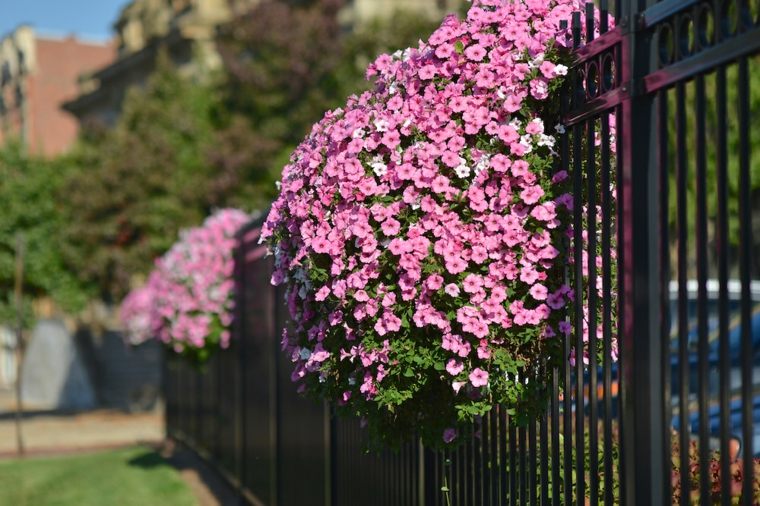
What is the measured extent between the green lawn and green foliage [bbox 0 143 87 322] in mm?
15130

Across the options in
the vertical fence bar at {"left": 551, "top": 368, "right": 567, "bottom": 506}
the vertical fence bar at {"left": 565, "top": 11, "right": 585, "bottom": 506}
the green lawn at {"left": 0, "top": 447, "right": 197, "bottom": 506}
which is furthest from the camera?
the green lawn at {"left": 0, "top": 447, "right": 197, "bottom": 506}

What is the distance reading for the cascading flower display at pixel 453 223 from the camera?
4.63 m

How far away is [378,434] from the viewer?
17.8 ft

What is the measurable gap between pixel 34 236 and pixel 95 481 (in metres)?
19.6

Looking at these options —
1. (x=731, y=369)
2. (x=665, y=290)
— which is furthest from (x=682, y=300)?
(x=731, y=369)

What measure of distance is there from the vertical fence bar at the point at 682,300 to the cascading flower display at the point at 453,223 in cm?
97

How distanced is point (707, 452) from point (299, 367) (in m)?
2.52

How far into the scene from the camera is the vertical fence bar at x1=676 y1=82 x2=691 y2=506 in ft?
11.7

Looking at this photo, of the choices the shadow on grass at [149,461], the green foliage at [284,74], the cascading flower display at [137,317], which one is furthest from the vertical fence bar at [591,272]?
the green foliage at [284,74]

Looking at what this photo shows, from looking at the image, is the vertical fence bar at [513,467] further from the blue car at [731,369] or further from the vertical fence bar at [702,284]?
the vertical fence bar at [702,284]

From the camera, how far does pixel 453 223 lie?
470 centimetres

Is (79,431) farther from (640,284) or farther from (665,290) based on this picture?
(665,290)

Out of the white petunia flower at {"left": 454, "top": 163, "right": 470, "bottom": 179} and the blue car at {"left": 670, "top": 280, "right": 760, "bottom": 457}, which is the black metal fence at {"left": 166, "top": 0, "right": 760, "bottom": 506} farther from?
the blue car at {"left": 670, "top": 280, "right": 760, "bottom": 457}

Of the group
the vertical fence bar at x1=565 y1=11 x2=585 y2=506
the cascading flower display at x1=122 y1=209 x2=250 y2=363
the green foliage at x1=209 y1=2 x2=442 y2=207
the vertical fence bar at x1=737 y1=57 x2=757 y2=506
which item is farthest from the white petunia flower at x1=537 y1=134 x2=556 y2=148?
the green foliage at x1=209 y1=2 x2=442 y2=207
